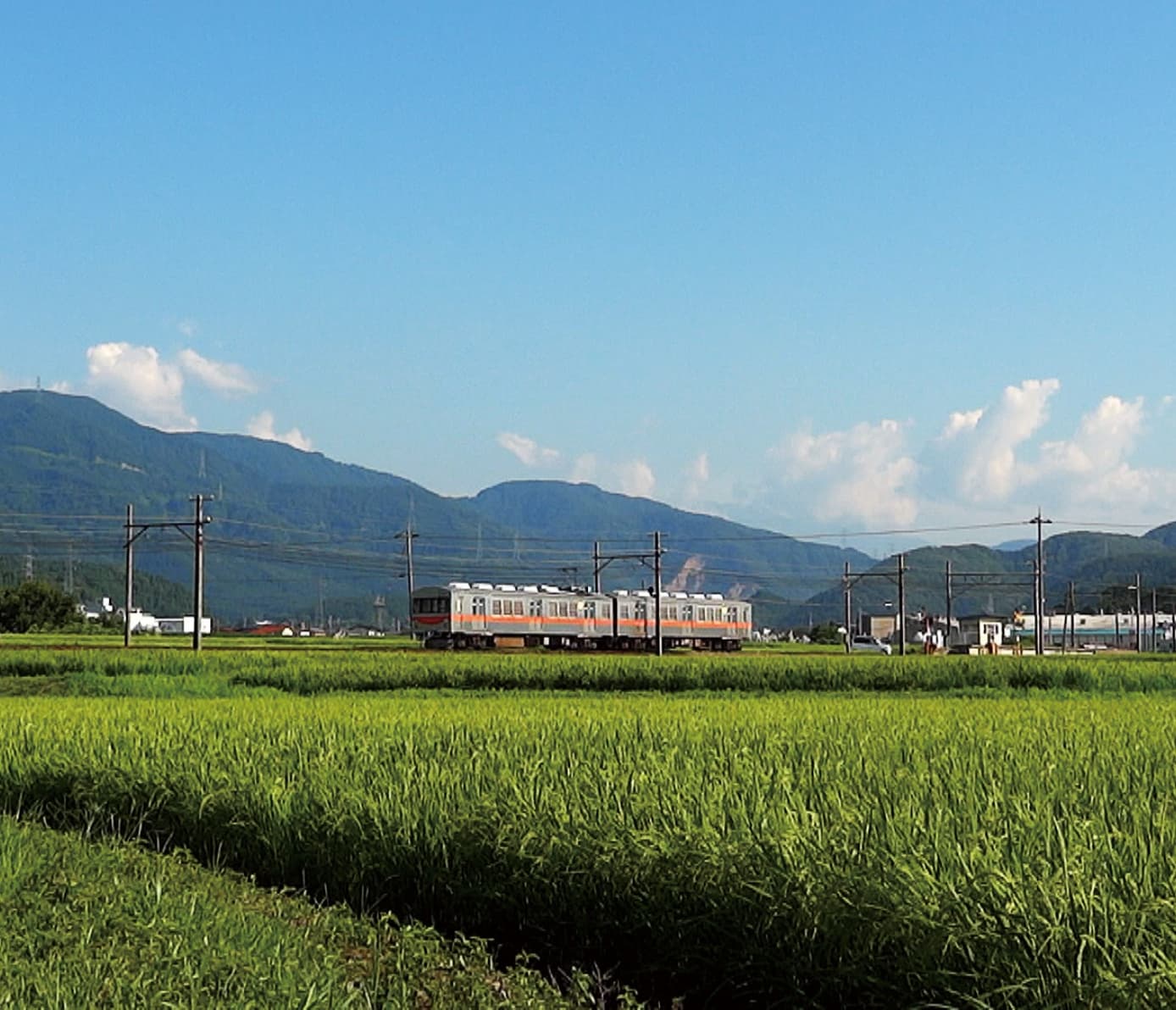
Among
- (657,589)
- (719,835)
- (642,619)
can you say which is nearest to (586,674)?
(719,835)

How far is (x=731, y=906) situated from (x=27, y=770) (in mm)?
7875

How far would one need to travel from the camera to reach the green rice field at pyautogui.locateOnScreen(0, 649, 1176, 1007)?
5.13 m

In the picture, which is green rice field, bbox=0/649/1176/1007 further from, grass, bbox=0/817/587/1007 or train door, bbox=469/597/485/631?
train door, bbox=469/597/485/631

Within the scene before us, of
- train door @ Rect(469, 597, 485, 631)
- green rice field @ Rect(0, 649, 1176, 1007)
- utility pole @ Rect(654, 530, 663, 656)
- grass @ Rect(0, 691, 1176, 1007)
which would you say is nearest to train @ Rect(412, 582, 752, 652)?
train door @ Rect(469, 597, 485, 631)

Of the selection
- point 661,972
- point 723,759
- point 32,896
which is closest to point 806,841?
point 661,972

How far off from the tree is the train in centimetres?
2721

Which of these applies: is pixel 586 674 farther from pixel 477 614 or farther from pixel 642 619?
pixel 642 619

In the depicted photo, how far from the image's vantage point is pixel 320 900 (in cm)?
845

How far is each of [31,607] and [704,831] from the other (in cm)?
8199

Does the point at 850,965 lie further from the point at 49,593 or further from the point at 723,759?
the point at 49,593

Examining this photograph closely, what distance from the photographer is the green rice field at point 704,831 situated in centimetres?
513

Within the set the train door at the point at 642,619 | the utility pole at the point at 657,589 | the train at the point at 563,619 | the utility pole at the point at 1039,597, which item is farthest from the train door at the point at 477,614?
the utility pole at the point at 1039,597

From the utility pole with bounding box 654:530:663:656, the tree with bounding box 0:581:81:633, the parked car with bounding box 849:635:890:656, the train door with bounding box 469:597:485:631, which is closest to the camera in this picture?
the utility pole with bounding box 654:530:663:656

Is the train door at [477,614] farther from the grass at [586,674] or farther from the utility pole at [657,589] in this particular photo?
the grass at [586,674]
